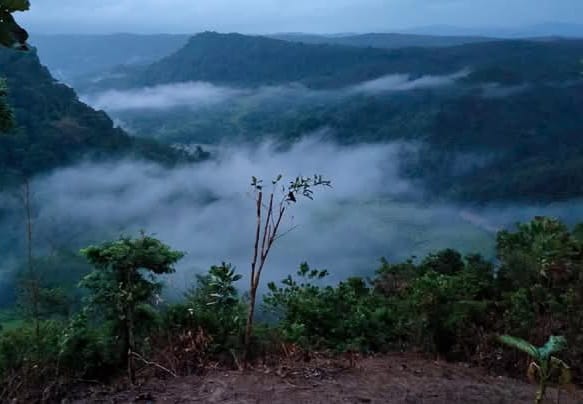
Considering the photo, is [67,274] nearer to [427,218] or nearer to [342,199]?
[427,218]

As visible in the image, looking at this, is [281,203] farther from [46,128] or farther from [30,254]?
[46,128]

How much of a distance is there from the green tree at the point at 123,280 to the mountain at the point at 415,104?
58.1 meters

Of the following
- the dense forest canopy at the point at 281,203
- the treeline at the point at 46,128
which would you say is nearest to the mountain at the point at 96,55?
the dense forest canopy at the point at 281,203

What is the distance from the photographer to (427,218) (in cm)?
6725

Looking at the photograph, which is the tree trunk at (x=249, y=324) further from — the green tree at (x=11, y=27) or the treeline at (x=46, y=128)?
the treeline at (x=46, y=128)

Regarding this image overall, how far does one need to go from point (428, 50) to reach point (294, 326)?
145587 millimetres

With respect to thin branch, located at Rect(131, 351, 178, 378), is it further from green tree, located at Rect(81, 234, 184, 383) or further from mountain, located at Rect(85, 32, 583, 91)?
mountain, located at Rect(85, 32, 583, 91)

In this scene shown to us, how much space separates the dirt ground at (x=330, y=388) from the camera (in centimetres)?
373

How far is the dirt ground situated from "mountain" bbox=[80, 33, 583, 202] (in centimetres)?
5723

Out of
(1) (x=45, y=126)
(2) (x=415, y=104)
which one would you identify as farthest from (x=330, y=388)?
(2) (x=415, y=104)

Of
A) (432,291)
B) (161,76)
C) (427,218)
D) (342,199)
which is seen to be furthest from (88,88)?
(432,291)

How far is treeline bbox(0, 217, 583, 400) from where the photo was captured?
426cm

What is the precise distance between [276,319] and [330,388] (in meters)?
2.24

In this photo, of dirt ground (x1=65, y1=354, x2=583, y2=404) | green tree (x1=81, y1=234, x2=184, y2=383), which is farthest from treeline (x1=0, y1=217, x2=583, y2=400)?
dirt ground (x1=65, y1=354, x2=583, y2=404)
